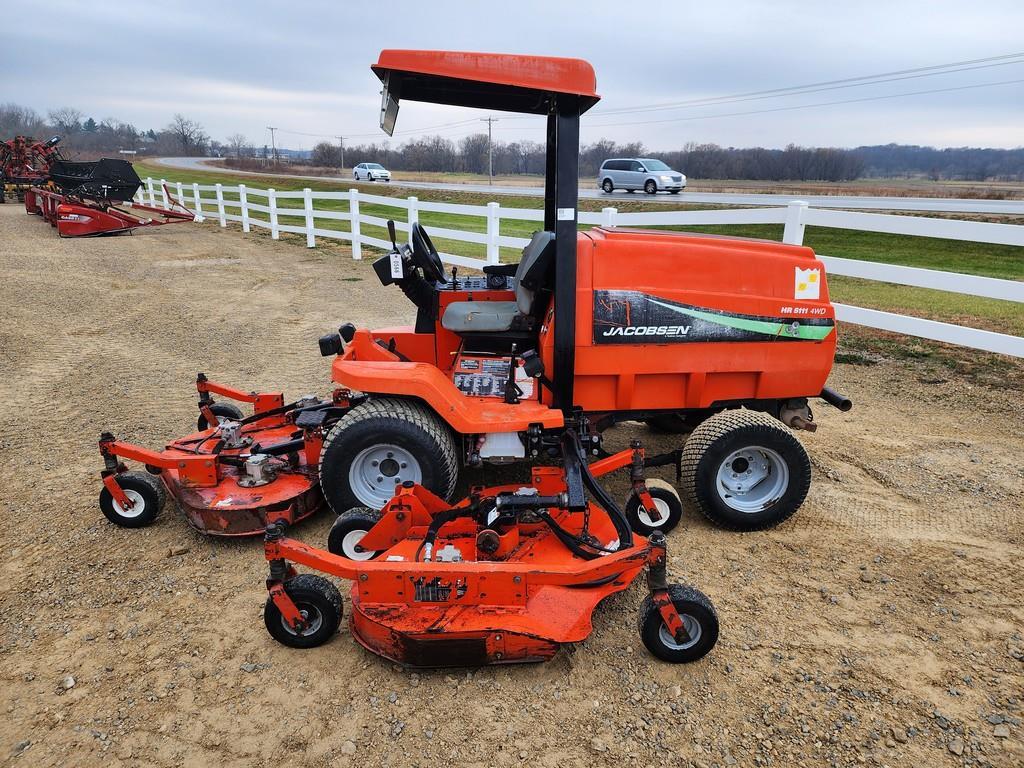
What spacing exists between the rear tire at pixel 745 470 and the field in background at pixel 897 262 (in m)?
4.00

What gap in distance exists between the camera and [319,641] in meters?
2.85

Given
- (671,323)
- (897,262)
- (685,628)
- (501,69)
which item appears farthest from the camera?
(897,262)

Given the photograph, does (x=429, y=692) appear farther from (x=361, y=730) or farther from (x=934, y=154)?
(x=934, y=154)

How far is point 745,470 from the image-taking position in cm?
384

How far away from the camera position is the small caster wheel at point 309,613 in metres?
2.80

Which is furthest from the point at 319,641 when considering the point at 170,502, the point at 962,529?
the point at 962,529

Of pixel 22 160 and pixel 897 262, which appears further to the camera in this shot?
pixel 22 160

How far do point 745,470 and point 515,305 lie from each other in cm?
167

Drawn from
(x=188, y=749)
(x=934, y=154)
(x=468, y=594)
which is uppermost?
(x=934, y=154)

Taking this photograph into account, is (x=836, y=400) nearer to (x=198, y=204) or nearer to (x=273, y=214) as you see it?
(x=273, y=214)

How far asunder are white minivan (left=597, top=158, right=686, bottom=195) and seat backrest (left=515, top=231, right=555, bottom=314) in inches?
982

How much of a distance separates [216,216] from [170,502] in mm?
19153

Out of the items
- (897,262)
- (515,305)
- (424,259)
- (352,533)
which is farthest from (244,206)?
(352,533)

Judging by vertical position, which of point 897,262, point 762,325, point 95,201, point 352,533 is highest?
point 95,201
